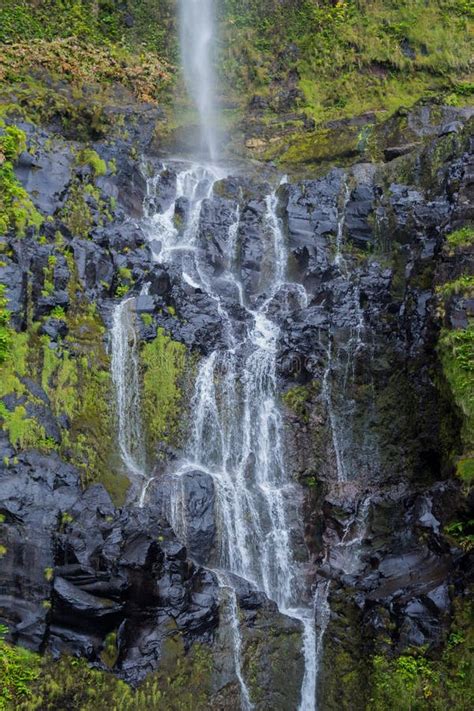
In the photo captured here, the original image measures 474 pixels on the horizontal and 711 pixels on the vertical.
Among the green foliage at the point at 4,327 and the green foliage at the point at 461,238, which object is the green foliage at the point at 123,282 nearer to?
the green foliage at the point at 4,327

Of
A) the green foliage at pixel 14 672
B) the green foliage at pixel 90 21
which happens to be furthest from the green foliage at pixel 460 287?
the green foliage at pixel 90 21

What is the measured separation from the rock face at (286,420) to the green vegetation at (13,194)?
47 centimetres

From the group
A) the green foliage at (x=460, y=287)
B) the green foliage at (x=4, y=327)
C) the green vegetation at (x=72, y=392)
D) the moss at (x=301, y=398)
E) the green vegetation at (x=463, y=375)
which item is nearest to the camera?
the green vegetation at (x=463, y=375)

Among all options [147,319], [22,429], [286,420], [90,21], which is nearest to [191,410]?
[286,420]

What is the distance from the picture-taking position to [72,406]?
16.0 meters

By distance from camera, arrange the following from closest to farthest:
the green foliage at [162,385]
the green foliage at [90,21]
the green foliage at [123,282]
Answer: the green foliage at [162,385] → the green foliage at [123,282] → the green foliage at [90,21]

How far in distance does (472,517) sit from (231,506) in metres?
6.14

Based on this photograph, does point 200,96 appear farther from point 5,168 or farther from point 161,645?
point 161,645

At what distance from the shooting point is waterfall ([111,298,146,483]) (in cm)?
1662

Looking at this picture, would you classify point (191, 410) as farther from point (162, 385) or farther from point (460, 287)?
point (460, 287)

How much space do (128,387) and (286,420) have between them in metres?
4.62

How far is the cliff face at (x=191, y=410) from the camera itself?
11.9m

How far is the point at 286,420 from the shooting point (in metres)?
18.2

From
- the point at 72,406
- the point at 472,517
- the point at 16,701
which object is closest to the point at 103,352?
the point at 72,406
